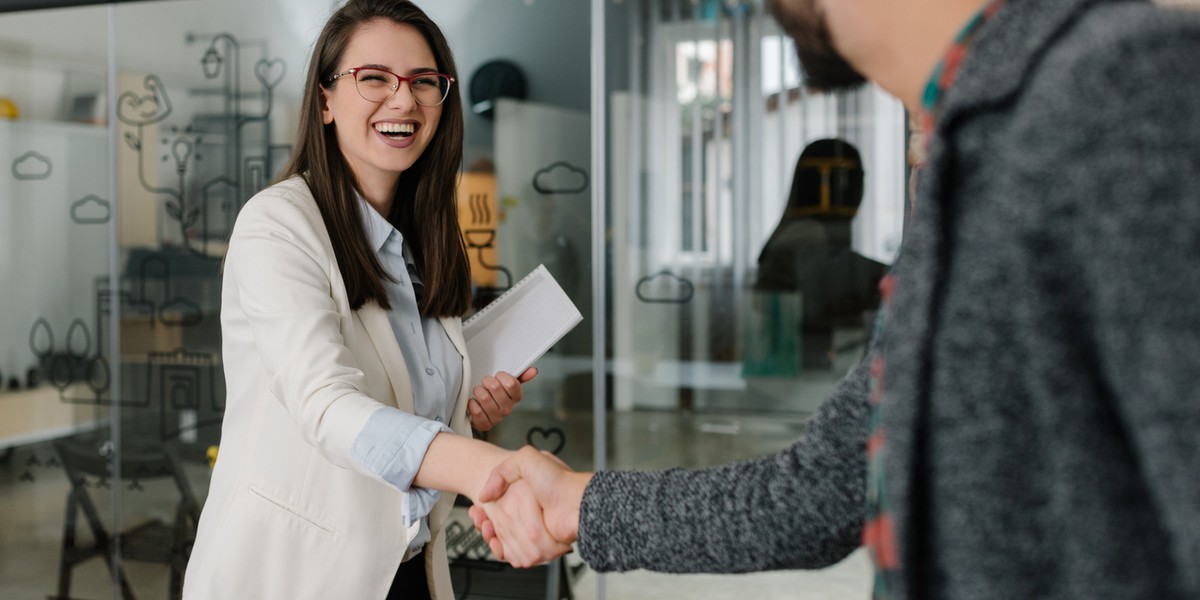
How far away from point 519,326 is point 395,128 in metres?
0.44

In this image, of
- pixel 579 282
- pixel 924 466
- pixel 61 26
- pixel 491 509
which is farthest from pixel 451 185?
pixel 61 26

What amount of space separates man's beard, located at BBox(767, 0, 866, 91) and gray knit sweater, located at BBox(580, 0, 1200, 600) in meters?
0.27

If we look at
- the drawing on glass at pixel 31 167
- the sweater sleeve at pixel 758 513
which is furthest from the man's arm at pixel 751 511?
the drawing on glass at pixel 31 167

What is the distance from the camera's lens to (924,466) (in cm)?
67

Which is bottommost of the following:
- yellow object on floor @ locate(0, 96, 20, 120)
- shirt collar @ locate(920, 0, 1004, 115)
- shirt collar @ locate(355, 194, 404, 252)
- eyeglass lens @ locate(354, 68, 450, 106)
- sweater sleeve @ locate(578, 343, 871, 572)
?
sweater sleeve @ locate(578, 343, 871, 572)

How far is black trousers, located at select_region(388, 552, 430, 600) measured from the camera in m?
1.60

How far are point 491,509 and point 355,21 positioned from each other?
837mm

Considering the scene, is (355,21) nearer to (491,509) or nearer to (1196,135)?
(491,509)

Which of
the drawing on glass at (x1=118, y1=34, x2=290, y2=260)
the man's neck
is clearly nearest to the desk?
the drawing on glass at (x1=118, y1=34, x2=290, y2=260)

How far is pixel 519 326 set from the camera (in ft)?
6.11

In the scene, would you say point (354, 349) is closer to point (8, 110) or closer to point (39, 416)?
point (39, 416)

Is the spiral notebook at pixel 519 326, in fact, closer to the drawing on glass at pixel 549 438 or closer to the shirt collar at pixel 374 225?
the shirt collar at pixel 374 225

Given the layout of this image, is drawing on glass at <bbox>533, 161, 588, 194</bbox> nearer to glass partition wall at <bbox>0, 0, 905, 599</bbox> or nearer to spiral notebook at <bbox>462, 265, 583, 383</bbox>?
glass partition wall at <bbox>0, 0, 905, 599</bbox>

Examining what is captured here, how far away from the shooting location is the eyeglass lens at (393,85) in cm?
162
